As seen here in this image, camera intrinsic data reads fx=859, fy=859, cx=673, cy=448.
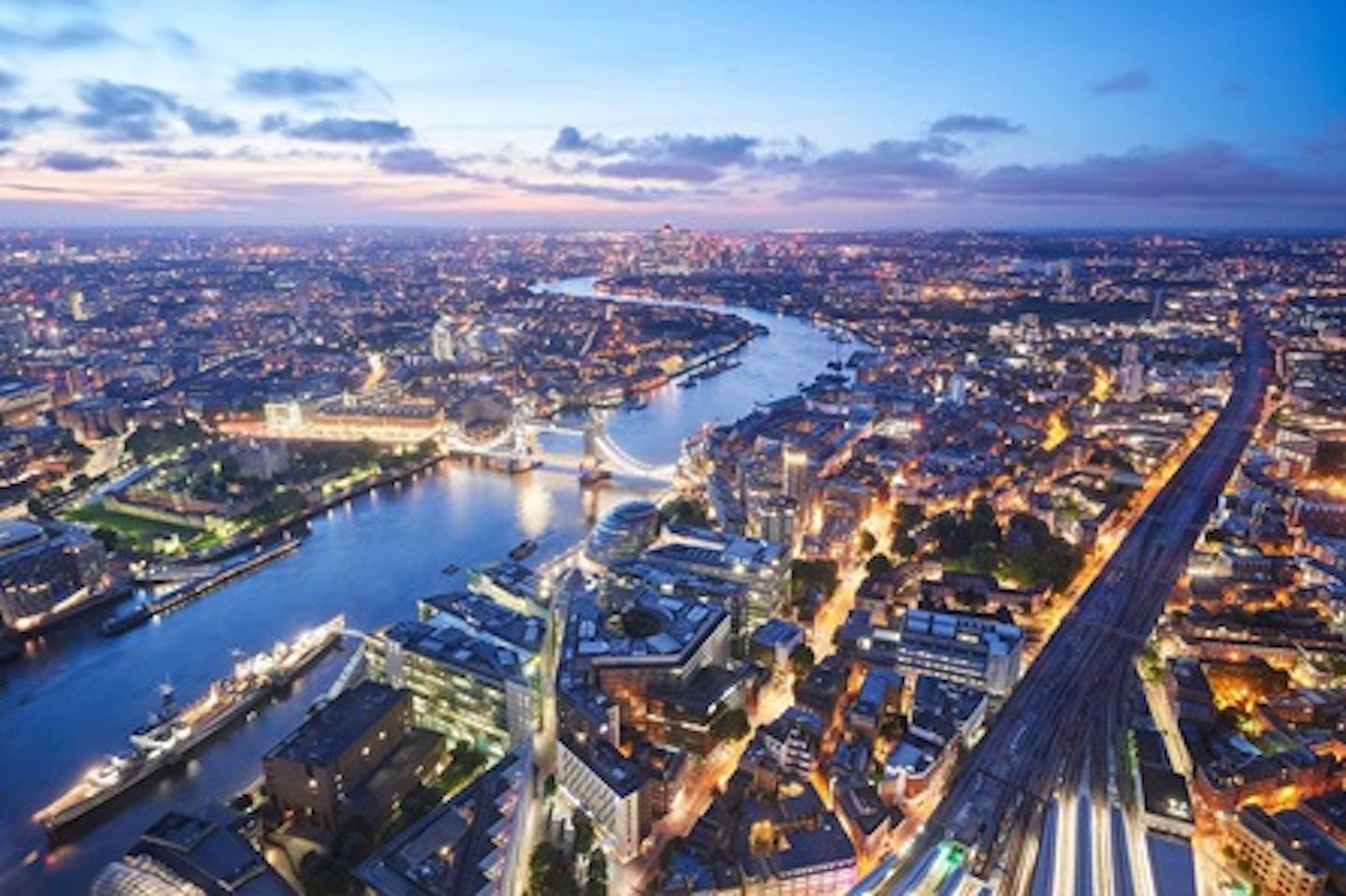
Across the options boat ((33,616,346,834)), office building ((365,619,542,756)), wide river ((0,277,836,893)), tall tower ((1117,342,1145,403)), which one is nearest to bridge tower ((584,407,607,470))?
wide river ((0,277,836,893))

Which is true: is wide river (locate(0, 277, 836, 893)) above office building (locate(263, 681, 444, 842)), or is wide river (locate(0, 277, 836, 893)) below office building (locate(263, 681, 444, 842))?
below

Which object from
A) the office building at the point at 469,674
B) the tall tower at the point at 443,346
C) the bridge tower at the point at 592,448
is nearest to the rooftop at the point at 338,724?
the office building at the point at 469,674

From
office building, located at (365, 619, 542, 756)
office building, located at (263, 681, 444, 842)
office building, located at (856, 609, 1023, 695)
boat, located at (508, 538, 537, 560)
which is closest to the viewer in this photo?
office building, located at (263, 681, 444, 842)

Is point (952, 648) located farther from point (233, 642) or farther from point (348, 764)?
point (233, 642)

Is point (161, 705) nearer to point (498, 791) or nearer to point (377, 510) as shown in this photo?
point (498, 791)

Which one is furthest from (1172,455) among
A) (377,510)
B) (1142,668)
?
(377,510)

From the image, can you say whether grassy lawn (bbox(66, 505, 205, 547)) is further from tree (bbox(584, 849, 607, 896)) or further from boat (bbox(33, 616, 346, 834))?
tree (bbox(584, 849, 607, 896))

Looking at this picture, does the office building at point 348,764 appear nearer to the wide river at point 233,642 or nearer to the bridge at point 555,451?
the wide river at point 233,642
